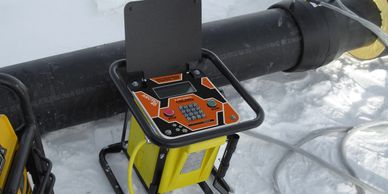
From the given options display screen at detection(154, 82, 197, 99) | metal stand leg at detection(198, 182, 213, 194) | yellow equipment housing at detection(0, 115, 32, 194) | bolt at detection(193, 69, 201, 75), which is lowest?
metal stand leg at detection(198, 182, 213, 194)

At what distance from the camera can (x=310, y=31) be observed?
Answer: 1688mm

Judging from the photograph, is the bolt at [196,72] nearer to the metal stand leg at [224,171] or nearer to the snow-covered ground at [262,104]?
the metal stand leg at [224,171]

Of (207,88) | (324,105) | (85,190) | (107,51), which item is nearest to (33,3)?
(107,51)

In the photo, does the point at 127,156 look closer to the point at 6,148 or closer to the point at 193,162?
the point at 193,162

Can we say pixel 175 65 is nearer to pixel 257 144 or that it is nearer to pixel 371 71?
pixel 257 144

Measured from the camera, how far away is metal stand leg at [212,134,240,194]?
1.24 meters

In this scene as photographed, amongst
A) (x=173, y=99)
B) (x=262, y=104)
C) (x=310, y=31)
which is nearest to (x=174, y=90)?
(x=173, y=99)

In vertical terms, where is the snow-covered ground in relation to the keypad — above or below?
below

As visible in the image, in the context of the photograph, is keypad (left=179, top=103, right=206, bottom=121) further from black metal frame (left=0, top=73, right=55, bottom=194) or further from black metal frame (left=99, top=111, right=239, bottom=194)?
black metal frame (left=0, top=73, right=55, bottom=194)

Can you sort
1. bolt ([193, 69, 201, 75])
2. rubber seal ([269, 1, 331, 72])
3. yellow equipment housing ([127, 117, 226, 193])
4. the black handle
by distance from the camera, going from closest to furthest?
the black handle < yellow equipment housing ([127, 117, 226, 193]) < bolt ([193, 69, 201, 75]) < rubber seal ([269, 1, 331, 72])

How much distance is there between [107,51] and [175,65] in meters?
0.32

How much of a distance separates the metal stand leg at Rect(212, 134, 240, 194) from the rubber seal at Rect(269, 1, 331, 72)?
1.98 ft

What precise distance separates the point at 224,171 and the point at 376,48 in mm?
989

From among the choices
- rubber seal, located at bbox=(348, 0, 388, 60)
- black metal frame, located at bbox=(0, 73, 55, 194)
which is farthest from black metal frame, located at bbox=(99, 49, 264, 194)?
rubber seal, located at bbox=(348, 0, 388, 60)
